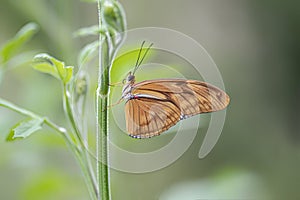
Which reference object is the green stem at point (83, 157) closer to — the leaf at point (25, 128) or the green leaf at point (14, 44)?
the leaf at point (25, 128)

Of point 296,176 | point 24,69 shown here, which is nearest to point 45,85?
point 24,69

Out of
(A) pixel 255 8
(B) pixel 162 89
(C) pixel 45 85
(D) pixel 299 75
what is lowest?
(B) pixel 162 89

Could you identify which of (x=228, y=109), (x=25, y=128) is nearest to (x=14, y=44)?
(x=25, y=128)

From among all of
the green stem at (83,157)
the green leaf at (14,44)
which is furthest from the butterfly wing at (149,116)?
the green leaf at (14,44)

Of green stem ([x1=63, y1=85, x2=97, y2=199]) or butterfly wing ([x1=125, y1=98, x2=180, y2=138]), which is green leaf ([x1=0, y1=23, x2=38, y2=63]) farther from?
butterfly wing ([x1=125, y1=98, x2=180, y2=138])

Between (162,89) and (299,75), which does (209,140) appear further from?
(299,75)

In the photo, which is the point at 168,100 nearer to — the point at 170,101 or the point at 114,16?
the point at 170,101

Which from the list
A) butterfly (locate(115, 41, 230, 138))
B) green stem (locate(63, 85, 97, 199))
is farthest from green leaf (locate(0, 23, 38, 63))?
butterfly (locate(115, 41, 230, 138))
